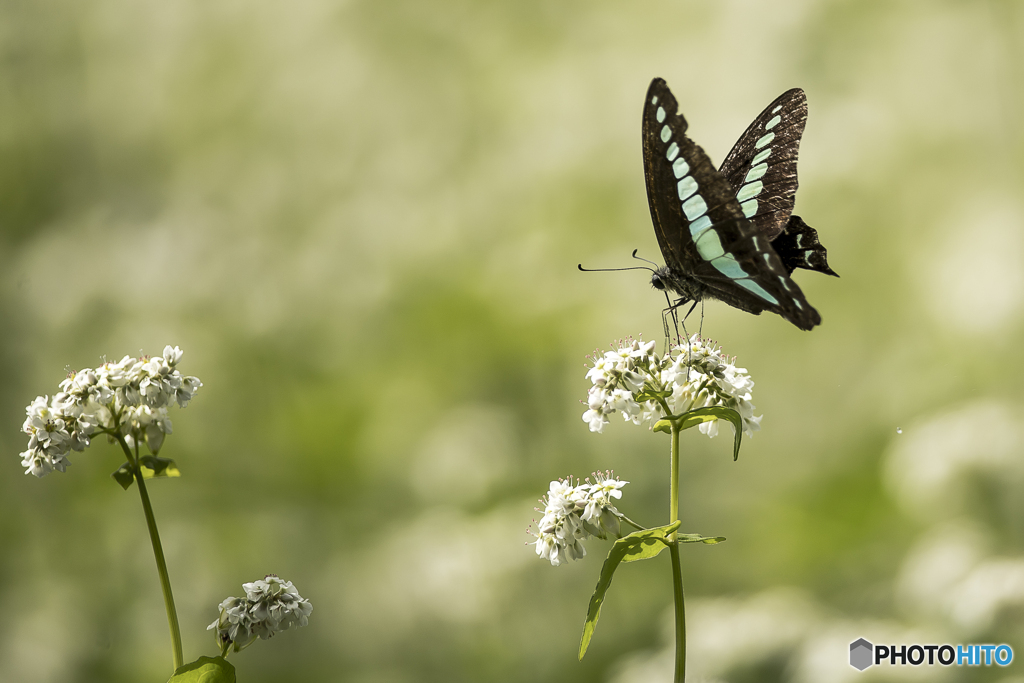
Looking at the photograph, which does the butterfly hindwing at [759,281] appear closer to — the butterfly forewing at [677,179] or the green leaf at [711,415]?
the butterfly forewing at [677,179]

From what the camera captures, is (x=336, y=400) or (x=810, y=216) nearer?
(x=810, y=216)

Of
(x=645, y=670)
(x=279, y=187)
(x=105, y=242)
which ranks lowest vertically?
(x=645, y=670)

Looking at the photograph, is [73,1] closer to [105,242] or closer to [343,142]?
[105,242]

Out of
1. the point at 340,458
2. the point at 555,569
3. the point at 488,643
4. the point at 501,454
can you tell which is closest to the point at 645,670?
the point at 555,569

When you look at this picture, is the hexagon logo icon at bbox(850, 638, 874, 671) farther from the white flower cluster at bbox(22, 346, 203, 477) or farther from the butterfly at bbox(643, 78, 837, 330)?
the white flower cluster at bbox(22, 346, 203, 477)

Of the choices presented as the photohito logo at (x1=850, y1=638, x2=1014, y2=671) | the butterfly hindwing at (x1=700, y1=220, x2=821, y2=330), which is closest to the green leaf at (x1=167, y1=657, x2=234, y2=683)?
the butterfly hindwing at (x1=700, y1=220, x2=821, y2=330)

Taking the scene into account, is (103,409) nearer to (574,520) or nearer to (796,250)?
(574,520)
